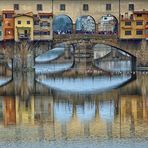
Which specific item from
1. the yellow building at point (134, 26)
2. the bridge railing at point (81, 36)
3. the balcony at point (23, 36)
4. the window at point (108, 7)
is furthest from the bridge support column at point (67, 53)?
the balcony at point (23, 36)

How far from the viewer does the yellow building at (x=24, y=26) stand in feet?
232

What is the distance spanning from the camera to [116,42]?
7081cm

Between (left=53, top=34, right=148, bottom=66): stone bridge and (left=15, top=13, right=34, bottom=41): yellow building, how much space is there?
2804 millimetres

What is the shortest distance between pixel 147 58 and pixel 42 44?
36.8 ft

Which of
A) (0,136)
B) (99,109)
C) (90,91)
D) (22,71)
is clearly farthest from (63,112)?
(22,71)

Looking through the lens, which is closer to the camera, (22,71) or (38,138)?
(38,138)

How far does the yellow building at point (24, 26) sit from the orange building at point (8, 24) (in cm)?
56

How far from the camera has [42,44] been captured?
70.9 metres

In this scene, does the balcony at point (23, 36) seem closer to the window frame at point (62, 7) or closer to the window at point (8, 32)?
the window at point (8, 32)

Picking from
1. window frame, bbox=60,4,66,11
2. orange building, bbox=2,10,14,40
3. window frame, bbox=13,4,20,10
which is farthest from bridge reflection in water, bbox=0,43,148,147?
window frame, bbox=13,4,20,10

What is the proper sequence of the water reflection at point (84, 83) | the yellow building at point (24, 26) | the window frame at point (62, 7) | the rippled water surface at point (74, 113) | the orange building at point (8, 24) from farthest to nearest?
the window frame at point (62, 7) < the orange building at point (8, 24) < the yellow building at point (24, 26) < the water reflection at point (84, 83) < the rippled water surface at point (74, 113)

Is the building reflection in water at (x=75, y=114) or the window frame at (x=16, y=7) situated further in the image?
the window frame at (x=16, y=7)

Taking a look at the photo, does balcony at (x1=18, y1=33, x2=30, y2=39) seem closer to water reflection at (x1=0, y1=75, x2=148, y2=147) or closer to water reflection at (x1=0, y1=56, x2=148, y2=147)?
water reflection at (x1=0, y1=56, x2=148, y2=147)

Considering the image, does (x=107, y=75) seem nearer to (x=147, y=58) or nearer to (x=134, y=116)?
(x=147, y=58)
